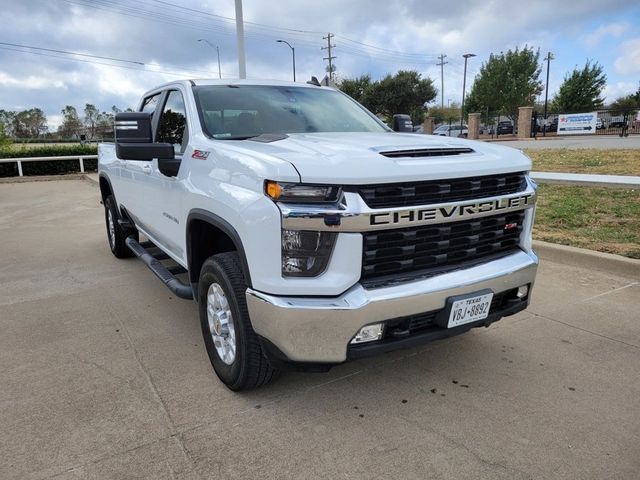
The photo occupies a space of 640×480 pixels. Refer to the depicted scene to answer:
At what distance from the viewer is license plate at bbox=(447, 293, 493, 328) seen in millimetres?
2639

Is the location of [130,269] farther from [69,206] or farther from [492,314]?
[69,206]

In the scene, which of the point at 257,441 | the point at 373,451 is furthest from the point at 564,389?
the point at 257,441

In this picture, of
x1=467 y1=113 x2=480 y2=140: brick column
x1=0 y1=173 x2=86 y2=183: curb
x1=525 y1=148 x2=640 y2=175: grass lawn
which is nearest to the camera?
x1=525 y1=148 x2=640 y2=175: grass lawn

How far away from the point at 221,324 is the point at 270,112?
168 centimetres

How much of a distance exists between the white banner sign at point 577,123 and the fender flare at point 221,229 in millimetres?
37793

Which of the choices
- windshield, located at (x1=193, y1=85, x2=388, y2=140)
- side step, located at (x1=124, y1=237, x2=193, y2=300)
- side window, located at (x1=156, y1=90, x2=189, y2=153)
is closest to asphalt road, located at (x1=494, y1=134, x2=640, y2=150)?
windshield, located at (x1=193, y1=85, x2=388, y2=140)

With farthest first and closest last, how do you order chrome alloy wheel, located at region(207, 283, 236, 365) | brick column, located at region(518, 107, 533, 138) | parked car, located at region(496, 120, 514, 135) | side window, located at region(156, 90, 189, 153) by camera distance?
1. parked car, located at region(496, 120, 514, 135)
2. brick column, located at region(518, 107, 533, 138)
3. side window, located at region(156, 90, 189, 153)
4. chrome alloy wheel, located at region(207, 283, 236, 365)

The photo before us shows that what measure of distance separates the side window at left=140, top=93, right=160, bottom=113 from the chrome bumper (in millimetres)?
2857

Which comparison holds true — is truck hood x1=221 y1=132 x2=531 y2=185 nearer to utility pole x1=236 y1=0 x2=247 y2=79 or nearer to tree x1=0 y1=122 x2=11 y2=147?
utility pole x1=236 y1=0 x2=247 y2=79

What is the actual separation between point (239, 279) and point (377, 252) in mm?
792

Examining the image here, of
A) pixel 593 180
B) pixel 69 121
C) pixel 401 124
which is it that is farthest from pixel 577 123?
pixel 69 121

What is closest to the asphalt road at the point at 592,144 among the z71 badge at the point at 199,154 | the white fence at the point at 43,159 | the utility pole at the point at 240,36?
the utility pole at the point at 240,36

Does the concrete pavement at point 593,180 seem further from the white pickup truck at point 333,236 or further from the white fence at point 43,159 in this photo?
the white fence at point 43,159

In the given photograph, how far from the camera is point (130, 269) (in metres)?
5.94
